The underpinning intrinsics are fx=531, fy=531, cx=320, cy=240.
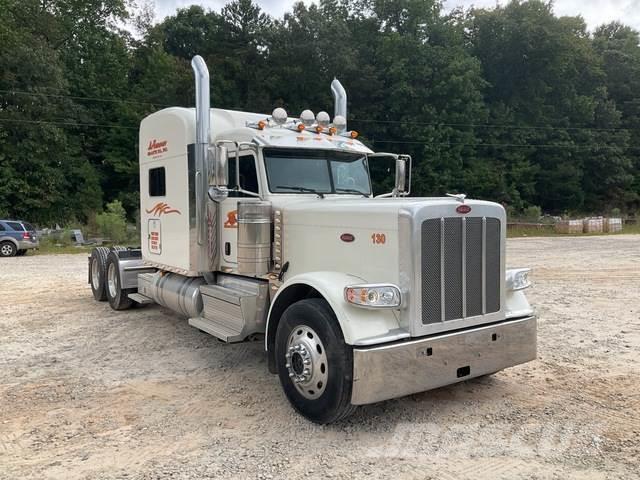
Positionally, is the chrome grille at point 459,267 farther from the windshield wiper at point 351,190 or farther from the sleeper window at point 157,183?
the sleeper window at point 157,183

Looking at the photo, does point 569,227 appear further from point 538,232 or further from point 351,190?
point 351,190

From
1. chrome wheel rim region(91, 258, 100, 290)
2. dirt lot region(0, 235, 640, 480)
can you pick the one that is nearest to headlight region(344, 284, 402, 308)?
dirt lot region(0, 235, 640, 480)

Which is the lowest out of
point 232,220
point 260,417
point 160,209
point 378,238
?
point 260,417

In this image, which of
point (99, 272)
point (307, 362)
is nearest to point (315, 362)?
point (307, 362)

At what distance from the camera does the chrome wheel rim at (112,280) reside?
374 inches

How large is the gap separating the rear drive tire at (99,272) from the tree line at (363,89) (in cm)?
2832

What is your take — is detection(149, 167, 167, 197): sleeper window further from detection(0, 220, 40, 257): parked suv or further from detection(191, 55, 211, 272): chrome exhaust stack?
detection(0, 220, 40, 257): parked suv

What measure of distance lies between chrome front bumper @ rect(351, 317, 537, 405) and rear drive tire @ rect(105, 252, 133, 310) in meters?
6.25

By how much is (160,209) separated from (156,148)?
0.89 m

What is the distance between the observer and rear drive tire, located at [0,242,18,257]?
67.9 feet

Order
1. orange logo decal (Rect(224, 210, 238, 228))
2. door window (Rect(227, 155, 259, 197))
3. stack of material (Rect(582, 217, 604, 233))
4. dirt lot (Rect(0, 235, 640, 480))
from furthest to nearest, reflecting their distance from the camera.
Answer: stack of material (Rect(582, 217, 604, 233)), orange logo decal (Rect(224, 210, 238, 228)), door window (Rect(227, 155, 259, 197)), dirt lot (Rect(0, 235, 640, 480))

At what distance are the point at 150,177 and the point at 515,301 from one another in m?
5.60

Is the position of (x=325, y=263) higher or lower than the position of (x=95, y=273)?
higher

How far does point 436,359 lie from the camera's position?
4.45m
